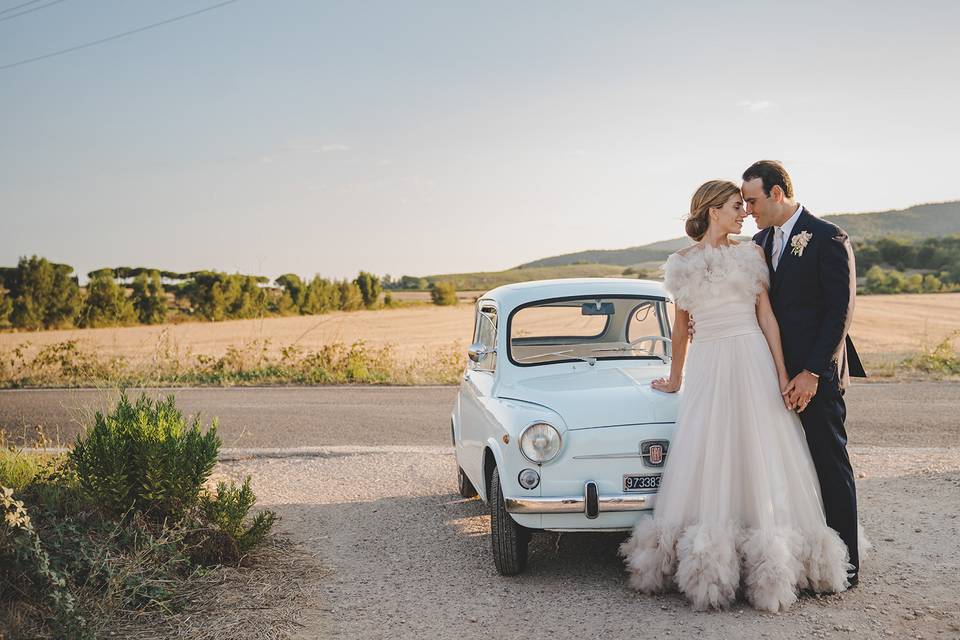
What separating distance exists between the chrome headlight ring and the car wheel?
2645mm

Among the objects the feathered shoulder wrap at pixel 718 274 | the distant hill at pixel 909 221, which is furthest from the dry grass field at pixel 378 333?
the distant hill at pixel 909 221

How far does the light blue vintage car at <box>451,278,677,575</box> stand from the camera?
485 centimetres

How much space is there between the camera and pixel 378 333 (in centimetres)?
3609

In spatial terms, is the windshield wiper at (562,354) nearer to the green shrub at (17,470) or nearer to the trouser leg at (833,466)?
the trouser leg at (833,466)

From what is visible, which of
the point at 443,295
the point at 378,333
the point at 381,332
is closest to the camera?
the point at 378,333

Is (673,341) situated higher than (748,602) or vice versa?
(673,341)

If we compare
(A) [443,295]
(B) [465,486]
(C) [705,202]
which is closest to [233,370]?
(B) [465,486]

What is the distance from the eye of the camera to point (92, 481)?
5.62m

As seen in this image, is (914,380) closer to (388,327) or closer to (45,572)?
(45,572)

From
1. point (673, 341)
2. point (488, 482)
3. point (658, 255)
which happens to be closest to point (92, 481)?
point (488, 482)

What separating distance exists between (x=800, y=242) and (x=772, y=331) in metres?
0.58

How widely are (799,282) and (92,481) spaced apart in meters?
4.98

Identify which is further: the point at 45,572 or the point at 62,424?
the point at 62,424

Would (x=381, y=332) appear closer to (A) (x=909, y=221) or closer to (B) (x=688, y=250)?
(B) (x=688, y=250)
